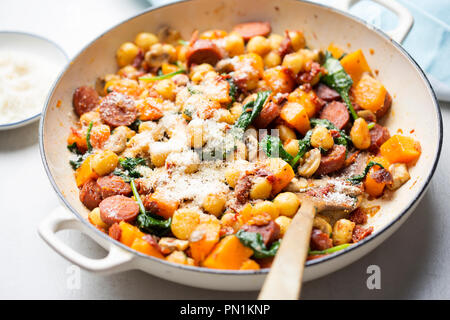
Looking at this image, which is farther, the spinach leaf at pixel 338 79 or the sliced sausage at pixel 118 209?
the spinach leaf at pixel 338 79

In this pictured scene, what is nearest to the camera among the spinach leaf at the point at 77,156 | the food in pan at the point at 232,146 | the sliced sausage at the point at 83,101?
the food in pan at the point at 232,146

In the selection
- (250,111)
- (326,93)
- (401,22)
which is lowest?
(250,111)

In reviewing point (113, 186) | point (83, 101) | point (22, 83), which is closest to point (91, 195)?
point (113, 186)

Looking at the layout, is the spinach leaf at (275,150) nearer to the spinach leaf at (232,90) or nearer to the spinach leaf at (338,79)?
the spinach leaf at (232,90)

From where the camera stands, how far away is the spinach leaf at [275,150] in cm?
276

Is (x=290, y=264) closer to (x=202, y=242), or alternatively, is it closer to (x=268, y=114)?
(x=202, y=242)

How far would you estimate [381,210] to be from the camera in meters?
2.62

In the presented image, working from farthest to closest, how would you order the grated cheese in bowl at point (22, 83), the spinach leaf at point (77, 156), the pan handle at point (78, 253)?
1. the grated cheese in bowl at point (22, 83)
2. the spinach leaf at point (77, 156)
3. the pan handle at point (78, 253)

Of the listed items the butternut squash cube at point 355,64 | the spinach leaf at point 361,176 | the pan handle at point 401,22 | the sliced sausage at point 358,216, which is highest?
the pan handle at point 401,22

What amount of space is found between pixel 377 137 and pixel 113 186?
163 cm

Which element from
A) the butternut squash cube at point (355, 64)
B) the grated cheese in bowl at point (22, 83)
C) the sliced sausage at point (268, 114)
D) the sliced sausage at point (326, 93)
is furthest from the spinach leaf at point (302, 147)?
the grated cheese in bowl at point (22, 83)

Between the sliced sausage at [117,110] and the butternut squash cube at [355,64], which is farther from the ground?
the butternut squash cube at [355,64]

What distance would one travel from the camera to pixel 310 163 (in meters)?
2.74

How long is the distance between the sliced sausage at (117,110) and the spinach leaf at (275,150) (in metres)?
0.88
